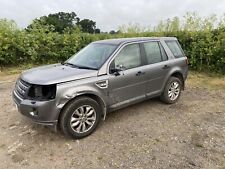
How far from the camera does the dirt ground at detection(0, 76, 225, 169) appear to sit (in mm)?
3646

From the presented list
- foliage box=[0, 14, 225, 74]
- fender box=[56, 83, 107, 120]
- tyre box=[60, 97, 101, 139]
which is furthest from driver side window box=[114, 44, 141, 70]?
foliage box=[0, 14, 225, 74]

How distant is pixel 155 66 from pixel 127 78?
885mm

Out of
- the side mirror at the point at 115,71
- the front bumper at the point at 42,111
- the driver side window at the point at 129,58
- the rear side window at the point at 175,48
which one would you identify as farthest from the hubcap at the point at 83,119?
the rear side window at the point at 175,48

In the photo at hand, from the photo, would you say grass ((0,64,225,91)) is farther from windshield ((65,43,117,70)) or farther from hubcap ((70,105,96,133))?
hubcap ((70,105,96,133))

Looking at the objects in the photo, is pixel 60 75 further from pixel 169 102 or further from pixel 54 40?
pixel 54 40

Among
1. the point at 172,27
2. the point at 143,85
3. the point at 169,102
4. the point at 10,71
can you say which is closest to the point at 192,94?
the point at 169,102

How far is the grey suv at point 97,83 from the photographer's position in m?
3.97

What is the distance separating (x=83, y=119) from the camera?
14.0 feet

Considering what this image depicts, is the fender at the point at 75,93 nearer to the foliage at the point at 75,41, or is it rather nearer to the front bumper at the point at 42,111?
the front bumper at the point at 42,111

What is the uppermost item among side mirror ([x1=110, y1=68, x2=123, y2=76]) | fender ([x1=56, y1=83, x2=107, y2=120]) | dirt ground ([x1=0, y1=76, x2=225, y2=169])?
side mirror ([x1=110, y1=68, x2=123, y2=76])

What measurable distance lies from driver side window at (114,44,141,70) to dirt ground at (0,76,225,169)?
1.11 meters

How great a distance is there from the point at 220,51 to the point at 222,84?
1.42 m

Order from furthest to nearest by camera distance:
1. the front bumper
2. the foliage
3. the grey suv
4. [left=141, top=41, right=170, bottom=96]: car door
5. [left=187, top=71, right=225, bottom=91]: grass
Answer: the foliage < [left=187, top=71, right=225, bottom=91]: grass < [left=141, top=41, right=170, bottom=96]: car door < the grey suv < the front bumper

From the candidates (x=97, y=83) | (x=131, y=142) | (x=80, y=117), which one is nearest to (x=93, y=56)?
(x=97, y=83)
